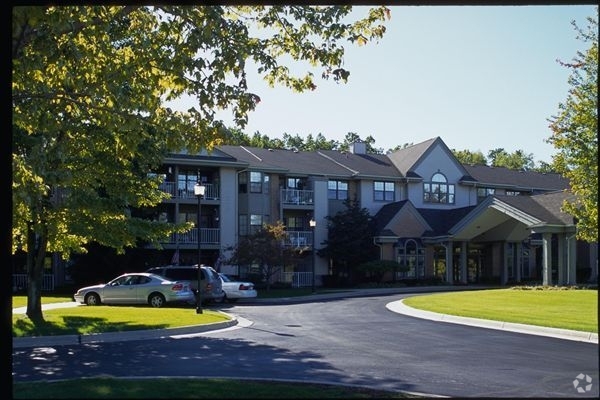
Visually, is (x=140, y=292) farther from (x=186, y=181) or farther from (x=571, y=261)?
(x=571, y=261)

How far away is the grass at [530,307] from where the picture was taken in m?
17.9

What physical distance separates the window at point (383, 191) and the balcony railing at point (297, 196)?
559 cm

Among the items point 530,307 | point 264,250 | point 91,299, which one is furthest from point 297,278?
point 530,307

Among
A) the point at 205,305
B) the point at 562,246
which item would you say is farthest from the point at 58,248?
the point at 562,246

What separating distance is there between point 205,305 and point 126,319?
8.95 meters

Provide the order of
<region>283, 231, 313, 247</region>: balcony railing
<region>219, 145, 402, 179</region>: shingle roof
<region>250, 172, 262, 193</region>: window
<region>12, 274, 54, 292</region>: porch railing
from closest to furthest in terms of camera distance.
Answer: <region>12, 274, 54, 292</region>: porch railing → <region>250, 172, 262, 193</region>: window → <region>283, 231, 313, 247</region>: balcony railing → <region>219, 145, 402, 179</region>: shingle roof

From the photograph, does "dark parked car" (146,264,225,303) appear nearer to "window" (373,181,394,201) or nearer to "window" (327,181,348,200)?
"window" (327,181,348,200)

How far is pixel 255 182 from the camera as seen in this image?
4559 cm

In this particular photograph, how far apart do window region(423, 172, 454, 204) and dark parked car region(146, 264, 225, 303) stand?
2567 centimetres

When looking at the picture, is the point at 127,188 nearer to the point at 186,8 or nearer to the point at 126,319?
the point at 126,319

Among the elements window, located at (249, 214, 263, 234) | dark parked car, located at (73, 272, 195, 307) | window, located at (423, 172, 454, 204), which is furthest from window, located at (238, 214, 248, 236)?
dark parked car, located at (73, 272, 195, 307)

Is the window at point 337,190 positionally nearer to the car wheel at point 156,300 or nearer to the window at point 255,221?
the window at point 255,221

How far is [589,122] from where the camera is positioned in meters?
20.4

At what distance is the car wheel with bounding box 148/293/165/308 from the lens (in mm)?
26953
